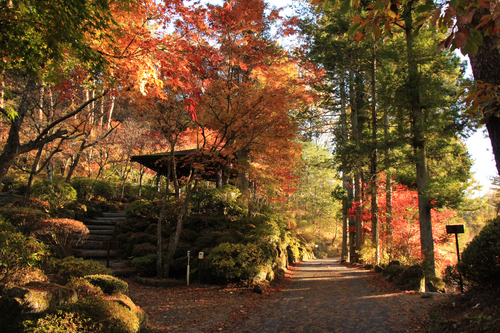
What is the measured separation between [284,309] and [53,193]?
10.6 metres

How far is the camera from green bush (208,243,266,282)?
7.82 m

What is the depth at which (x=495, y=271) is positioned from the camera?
14.6ft

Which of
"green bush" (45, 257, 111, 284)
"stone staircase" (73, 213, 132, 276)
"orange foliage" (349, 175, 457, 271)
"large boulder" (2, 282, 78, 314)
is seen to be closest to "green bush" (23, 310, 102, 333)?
"large boulder" (2, 282, 78, 314)

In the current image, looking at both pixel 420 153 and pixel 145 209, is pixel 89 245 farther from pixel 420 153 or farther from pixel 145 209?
pixel 420 153

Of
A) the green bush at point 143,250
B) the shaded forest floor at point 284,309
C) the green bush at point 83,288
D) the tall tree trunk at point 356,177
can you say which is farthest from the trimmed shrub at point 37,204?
the tall tree trunk at point 356,177

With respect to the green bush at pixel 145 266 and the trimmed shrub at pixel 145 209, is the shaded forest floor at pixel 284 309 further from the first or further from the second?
the trimmed shrub at pixel 145 209

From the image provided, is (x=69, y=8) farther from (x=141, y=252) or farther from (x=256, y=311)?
(x=141, y=252)

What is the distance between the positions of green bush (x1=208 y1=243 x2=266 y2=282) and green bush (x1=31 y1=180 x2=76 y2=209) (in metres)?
7.71

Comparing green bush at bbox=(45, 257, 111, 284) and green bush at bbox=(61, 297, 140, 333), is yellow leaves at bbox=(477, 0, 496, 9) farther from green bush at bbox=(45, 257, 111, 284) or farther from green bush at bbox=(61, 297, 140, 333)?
green bush at bbox=(45, 257, 111, 284)

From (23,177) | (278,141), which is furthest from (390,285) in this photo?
(23,177)

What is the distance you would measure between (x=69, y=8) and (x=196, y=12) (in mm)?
3688

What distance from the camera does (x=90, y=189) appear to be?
1515 cm

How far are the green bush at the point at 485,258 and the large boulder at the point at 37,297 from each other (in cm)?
615

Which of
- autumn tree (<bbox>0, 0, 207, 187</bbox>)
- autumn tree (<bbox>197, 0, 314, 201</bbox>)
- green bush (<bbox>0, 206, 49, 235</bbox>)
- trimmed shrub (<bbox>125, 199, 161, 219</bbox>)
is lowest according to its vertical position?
green bush (<bbox>0, 206, 49, 235</bbox>)
